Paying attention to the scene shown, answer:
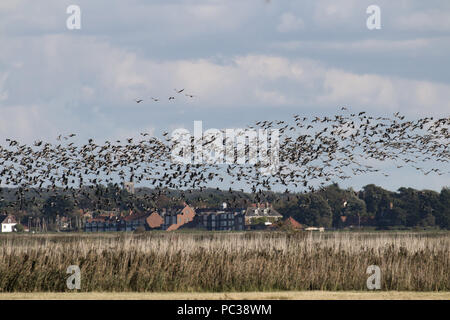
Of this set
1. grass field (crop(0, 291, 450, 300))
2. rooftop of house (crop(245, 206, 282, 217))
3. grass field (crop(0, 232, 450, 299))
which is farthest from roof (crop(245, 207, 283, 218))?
grass field (crop(0, 291, 450, 300))

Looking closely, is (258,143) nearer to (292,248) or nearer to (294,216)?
(292,248)

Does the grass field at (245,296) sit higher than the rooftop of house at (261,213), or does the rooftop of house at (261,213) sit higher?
the rooftop of house at (261,213)

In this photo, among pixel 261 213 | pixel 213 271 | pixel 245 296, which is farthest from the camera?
pixel 261 213

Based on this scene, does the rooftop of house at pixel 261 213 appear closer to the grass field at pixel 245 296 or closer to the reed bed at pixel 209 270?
the reed bed at pixel 209 270

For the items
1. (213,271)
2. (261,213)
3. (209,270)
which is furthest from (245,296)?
(261,213)

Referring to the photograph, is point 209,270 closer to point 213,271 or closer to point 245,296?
point 213,271

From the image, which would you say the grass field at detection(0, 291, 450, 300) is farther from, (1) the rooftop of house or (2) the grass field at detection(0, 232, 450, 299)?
(1) the rooftop of house

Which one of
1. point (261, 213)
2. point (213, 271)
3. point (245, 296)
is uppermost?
point (261, 213)

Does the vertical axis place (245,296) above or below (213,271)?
below

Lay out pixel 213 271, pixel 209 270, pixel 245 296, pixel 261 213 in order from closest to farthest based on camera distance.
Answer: pixel 245 296 < pixel 209 270 < pixel 213 271 < pixel 261 213

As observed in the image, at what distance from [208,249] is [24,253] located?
10.4 meters

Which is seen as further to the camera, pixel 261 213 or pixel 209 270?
pixel 261 213

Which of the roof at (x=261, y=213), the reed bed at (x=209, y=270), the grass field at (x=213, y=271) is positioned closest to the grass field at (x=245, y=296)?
the grass field at (x=213, y=271)
